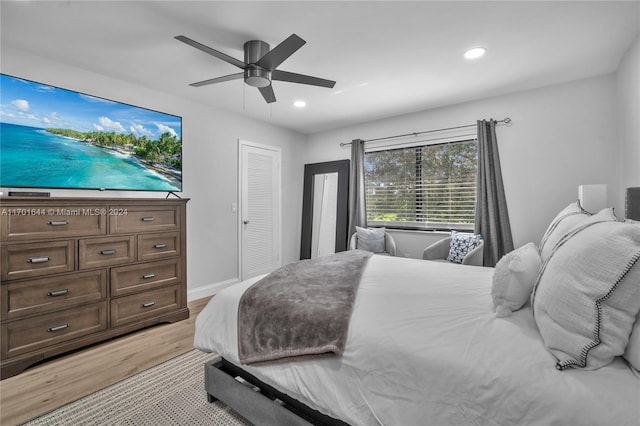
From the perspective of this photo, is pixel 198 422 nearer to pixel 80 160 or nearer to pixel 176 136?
pixel 80 160

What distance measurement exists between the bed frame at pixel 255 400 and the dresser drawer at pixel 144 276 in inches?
58.5

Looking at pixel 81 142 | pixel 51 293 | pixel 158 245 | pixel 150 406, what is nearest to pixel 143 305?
pixel 158 245

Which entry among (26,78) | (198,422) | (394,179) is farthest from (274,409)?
(394,179)

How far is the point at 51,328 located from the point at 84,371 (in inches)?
18.5

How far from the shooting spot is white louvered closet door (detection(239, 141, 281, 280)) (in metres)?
4.32

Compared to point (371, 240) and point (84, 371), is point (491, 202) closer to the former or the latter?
point (371, 240)

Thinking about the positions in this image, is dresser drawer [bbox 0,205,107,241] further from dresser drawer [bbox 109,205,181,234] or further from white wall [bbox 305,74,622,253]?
white wall [bbox 305,74,622,253]

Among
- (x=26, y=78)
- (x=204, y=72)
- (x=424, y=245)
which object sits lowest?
(x=424, y=245)

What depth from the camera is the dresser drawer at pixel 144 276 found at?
2.65 metres

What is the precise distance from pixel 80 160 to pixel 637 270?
12.5 ft

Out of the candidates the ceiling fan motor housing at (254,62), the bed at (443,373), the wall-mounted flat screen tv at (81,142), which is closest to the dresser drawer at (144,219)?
the wall-mounted flat screen tv at (81,142)

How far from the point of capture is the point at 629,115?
98.3 inches

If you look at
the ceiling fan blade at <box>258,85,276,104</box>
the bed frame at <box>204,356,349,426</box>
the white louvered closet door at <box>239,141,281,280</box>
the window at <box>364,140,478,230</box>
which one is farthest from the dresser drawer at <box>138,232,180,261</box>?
the window at <box>364,140,478,230</box>

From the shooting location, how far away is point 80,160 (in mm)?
2742
